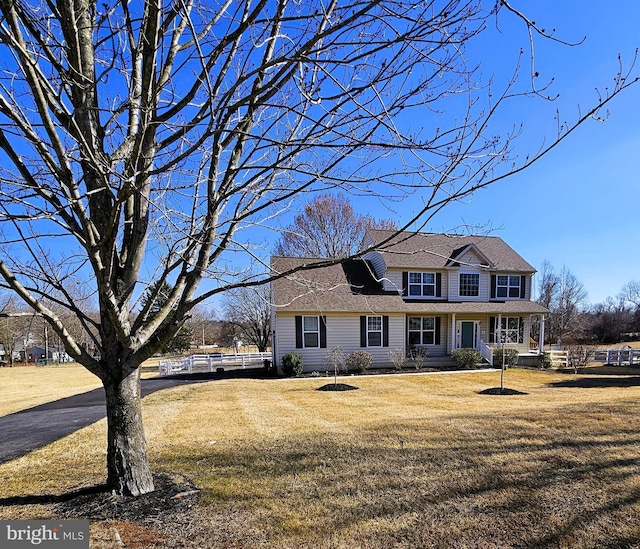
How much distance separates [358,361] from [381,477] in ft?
40.3

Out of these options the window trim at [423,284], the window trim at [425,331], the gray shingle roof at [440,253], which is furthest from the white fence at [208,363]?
the gray shingle roof at [440,253]

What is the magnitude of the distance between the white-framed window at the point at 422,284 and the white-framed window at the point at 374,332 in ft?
9.34

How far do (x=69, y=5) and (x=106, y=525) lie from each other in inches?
161

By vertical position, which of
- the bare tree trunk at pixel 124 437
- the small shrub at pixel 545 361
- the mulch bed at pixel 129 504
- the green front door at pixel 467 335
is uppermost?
the bare tree trunk at pixel 124 437

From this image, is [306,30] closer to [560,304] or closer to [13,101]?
[13,101]

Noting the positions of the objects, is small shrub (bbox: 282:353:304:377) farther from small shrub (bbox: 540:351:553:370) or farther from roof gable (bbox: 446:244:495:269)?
small shrub (bbox: 540:351:553:370)

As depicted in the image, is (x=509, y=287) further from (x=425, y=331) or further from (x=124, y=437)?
(x=124, y=437)

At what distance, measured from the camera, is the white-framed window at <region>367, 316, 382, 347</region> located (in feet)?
57.1

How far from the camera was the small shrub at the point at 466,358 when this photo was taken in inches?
680

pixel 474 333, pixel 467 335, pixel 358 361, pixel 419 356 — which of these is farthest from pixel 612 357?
A: pixel 358 361

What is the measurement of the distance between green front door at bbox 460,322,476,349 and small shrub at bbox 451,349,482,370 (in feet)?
6.85

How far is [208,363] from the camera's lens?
21.3 m

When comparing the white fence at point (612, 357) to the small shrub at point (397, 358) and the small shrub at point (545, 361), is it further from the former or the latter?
the small shrub at point (397, 358)

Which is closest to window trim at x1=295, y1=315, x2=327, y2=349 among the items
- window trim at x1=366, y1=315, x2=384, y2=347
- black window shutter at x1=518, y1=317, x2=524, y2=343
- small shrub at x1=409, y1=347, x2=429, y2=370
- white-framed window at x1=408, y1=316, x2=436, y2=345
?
window trim at x1=366, y1=315, x2=384, y2=347
